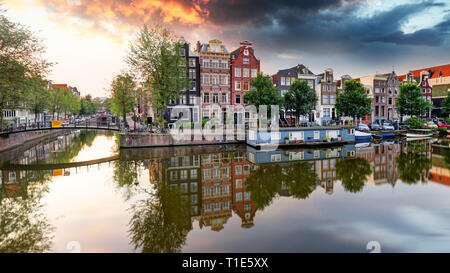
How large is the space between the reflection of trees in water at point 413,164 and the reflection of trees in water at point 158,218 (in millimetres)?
18785

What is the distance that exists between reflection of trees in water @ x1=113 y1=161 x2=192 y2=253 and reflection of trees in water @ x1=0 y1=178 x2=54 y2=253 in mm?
3878

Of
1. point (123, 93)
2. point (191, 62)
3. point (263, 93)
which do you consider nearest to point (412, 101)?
point (263, 93)

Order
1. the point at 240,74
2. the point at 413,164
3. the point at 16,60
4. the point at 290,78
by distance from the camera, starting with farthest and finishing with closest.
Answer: the point at 290,78, the point at 240,74, the point at 16,60, the point at 413,164

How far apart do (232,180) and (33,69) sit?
3759cm

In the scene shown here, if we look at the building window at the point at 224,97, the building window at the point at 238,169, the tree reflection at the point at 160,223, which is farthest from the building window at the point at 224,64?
the tree reflection at the point at 160,223

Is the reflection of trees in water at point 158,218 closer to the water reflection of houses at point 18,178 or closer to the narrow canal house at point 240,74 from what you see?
the water reflection of houses at point 18,178

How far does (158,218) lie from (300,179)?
12886mm

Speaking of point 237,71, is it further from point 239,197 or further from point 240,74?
point 239,197

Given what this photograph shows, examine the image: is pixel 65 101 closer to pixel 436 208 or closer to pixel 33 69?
pixel 33 69

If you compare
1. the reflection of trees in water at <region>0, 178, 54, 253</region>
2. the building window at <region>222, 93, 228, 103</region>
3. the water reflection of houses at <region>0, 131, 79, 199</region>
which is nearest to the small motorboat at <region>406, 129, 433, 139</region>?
the building window at <region>222, 93, 228, 103</region>

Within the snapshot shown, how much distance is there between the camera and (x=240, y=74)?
53.7 m

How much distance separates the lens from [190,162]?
90.2 ft

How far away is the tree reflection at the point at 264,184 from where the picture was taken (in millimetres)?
16112

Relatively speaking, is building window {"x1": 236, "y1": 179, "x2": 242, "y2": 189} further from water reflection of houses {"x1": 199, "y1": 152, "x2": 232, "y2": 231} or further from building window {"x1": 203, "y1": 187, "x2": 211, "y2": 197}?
building window {"x1": 203, "y1": 187, "x2": 211, "y2": 197}
